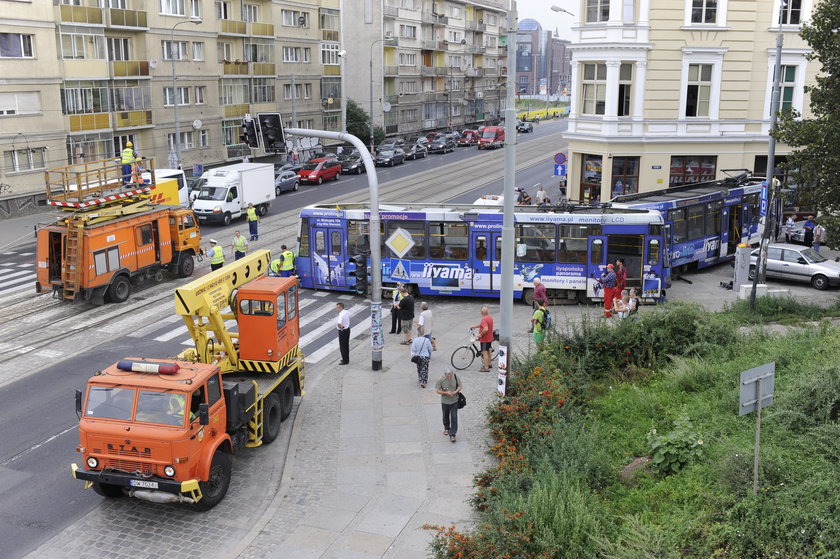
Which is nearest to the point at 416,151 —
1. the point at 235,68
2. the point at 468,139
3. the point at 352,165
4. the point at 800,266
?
the point at 352,165

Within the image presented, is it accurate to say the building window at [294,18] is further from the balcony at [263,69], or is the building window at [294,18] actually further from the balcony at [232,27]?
the balcony at [232,27]

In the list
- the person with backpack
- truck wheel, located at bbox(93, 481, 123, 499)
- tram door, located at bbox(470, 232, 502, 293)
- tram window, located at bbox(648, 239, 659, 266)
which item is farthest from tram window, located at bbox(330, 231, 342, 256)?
truck wheel, located at bbox(93, 481, 123, 499)

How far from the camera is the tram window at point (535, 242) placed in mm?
A: 25250

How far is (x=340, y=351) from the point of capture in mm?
20672

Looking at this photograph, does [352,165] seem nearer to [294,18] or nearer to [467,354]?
[294,18]

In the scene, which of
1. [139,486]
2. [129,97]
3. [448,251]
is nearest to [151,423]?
[139,486]

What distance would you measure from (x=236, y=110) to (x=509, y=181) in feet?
152

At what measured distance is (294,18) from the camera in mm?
64938

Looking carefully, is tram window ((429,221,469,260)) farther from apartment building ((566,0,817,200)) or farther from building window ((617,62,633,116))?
building window ((617,62,633,116))

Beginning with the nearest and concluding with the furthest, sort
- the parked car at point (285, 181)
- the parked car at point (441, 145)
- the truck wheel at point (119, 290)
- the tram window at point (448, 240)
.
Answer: the truck wheel at point (119, 290)
the tram window at point (448, 240)
the parked car at point (285, 181)
the parked car at point (441, 145)

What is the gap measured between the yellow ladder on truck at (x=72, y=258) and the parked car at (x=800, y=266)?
22.7 meters

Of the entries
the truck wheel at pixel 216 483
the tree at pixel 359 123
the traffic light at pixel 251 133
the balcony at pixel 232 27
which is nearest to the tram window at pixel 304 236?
the traffic light at pixel 251 133

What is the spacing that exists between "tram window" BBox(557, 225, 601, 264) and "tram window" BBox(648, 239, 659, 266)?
1630 mm

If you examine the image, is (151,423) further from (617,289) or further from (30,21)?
(30,21)
